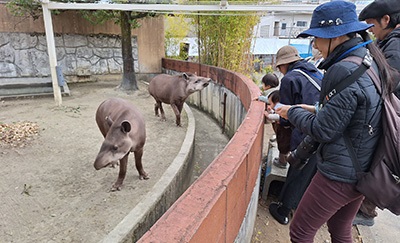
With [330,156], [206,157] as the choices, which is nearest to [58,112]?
[206,157]

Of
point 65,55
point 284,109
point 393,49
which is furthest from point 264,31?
point 284,109

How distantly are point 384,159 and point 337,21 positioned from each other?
2.53ft

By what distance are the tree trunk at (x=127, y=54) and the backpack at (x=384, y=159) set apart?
7.60 metres

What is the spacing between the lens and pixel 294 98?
8.22 feet

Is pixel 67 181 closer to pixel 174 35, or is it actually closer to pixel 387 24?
pixel 387 24

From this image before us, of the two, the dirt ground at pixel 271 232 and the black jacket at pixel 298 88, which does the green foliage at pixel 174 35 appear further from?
the dirt ground at pixel 271 232

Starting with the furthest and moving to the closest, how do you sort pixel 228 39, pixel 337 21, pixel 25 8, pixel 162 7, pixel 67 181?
pixel 25 8 < pixel 228 39 < pixel 162 7 < pixel 67 181 < pixel 337 21

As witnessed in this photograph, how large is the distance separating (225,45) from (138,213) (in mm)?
5804

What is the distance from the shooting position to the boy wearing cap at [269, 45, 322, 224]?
7.93ft

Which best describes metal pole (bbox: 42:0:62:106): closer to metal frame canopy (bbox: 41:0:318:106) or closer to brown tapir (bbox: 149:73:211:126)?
metal frame canopy (bbox: 41:0:318:106)

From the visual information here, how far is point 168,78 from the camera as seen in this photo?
5.81 metres

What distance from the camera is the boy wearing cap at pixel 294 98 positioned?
2.42 m

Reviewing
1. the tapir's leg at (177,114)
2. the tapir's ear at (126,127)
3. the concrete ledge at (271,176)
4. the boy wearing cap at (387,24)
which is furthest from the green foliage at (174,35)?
the boy wearing cap at (387,24)

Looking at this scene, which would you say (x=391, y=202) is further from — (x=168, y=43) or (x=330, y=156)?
(x=168, y=43)
